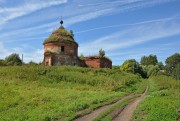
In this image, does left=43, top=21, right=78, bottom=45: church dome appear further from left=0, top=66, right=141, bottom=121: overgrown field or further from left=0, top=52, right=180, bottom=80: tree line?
left=0, top=66, right=141, bottom=121: overgrown field

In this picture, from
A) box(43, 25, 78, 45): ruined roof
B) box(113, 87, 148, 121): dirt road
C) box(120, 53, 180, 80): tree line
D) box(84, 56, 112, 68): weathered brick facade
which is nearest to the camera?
box(113, 87, 148, 121): dirt road

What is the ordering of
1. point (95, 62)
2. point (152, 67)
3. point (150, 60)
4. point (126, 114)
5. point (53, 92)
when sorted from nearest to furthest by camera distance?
point (126, 114) < point (53, 92) < point (95, 62) < point (152, 67) < point (150, 60)

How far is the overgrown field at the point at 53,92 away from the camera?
19500 mm

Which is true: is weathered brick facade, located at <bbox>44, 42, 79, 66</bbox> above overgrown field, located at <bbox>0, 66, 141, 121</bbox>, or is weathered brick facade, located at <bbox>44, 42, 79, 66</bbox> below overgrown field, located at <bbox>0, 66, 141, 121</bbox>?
above

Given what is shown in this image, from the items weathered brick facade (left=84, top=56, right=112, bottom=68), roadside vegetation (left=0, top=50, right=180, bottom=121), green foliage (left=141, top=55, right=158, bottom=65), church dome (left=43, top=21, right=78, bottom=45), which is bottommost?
roadside vegetation (left=0, top=50, right=180, bottom=121)

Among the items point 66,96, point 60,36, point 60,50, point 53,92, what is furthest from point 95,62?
point 66,96

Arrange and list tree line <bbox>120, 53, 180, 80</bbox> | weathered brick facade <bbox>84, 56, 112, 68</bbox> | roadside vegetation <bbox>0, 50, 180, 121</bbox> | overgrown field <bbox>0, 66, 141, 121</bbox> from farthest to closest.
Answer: tree line <bbox>120, 53, 180, 80</bbox>
weathered brick facade <bbox>84, 56, 112, 68</bbox>
overgrown field <bbox>0, 66, 141, 121</bbox>
roadside vegetation <bbox>0, 50, 180, 121</bbox>

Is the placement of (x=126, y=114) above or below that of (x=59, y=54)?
below

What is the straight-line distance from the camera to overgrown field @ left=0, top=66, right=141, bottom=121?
19500 millimetres

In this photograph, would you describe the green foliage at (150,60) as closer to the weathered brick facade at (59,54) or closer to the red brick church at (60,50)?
the red brick church at (60,50)

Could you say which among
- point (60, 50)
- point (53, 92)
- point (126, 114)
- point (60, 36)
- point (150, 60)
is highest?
point (150, 60)

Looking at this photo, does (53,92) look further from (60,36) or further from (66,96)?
(60,36)

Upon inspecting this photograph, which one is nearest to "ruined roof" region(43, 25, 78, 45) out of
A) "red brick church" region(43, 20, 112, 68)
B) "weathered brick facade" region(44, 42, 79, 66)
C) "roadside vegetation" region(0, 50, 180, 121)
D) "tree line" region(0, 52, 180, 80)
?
"red brick church" region(43, 20, 112, 68)

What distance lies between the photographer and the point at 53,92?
27.5 m
